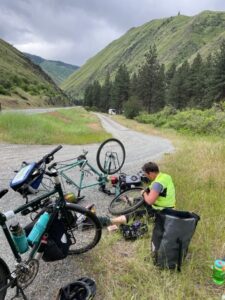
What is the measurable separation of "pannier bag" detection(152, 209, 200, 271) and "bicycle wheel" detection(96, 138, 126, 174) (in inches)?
168

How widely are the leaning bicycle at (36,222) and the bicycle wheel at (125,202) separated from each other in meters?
1.40

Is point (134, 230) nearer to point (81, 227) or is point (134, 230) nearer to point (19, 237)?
point (81, 227)

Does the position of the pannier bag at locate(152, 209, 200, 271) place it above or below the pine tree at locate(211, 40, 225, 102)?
below

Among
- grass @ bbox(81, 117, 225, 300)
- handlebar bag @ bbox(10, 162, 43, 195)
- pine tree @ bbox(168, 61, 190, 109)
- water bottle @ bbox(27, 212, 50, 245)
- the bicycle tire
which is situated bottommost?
grass @ bbox(81, 117, 225, 300)

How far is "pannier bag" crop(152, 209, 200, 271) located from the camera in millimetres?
3791

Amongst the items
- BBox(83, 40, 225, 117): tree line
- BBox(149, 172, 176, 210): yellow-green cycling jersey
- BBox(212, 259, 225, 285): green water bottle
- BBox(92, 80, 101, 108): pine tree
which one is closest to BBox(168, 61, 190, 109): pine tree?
BBox(83, 40, 225, 117): tree line

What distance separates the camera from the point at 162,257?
12.8 feet

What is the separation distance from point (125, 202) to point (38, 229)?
2.85 metres

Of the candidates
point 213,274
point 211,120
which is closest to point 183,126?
point 211,120

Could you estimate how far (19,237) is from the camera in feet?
11.0

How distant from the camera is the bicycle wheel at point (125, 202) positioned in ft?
19.1

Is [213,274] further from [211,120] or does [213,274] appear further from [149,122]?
[149,122]

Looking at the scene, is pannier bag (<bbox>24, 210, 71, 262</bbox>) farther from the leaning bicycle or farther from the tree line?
the tree line

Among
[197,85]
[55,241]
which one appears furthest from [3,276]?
[197,85]
